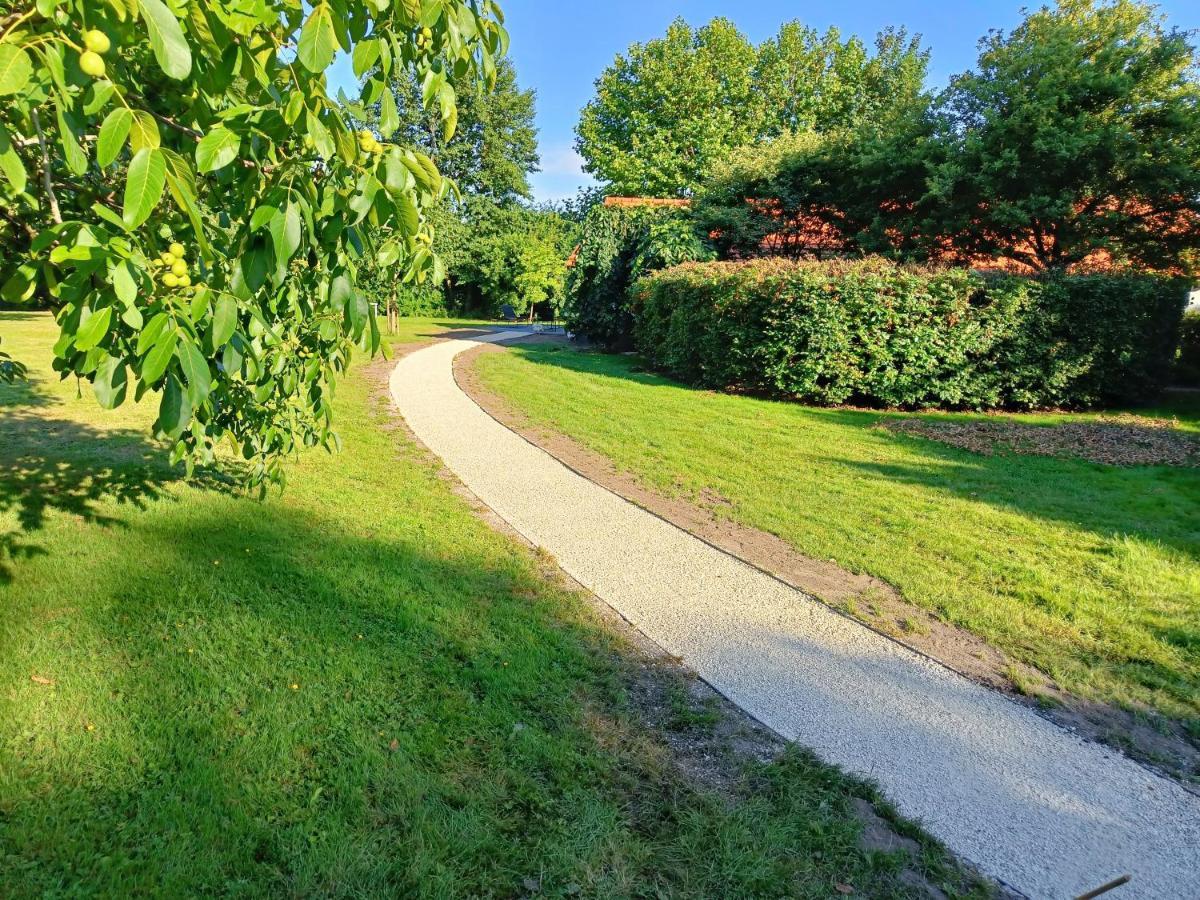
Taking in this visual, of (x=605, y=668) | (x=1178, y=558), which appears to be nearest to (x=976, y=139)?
(x=1178, y=558)

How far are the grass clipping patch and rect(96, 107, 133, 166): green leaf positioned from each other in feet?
29.1

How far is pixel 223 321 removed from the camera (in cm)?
144

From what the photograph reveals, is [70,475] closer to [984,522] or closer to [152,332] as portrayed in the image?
[152,332]

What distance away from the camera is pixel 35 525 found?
4.49 m

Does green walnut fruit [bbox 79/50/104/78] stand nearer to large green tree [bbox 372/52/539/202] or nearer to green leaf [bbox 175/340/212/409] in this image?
green leaf [bbox 175/340/212/409]

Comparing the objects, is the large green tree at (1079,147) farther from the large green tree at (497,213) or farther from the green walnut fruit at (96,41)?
the large green tree at (497,213)

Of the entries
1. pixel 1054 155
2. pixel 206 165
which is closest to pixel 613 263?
pixel 1054 155

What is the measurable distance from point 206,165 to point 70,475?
18.7 feet

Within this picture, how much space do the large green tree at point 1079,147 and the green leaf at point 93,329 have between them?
15.8 m

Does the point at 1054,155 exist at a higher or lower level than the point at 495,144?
lower

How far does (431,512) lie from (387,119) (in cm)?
394

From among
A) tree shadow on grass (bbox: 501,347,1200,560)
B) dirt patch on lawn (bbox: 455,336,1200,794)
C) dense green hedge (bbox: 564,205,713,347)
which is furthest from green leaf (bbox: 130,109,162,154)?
dense green hedge (bbox: 564,205,713,347)

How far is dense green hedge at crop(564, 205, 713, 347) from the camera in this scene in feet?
60.7

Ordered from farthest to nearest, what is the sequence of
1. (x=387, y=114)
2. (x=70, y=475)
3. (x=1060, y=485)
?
(x=1060, y=485), (x=70, y=475), (x=387, y=114)
